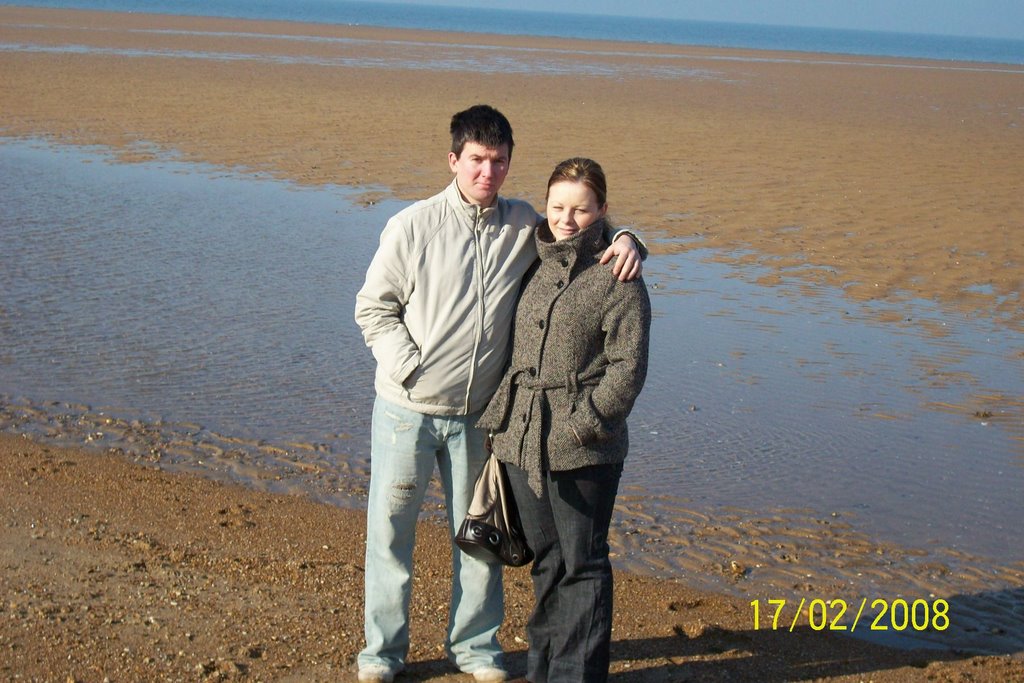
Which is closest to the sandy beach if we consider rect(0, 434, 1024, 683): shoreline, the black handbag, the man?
rect(0, 434, 1024, 683): shoreline

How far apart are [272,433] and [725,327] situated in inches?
155

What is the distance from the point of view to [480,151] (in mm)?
3867

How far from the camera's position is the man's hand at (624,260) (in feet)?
12.2

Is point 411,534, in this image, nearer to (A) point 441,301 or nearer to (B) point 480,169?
(A) point 441,301

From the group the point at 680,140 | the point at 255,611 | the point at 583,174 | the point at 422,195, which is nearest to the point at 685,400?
the point at 255,611

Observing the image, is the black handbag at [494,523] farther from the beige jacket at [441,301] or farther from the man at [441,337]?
the beige jacket at [441,301]

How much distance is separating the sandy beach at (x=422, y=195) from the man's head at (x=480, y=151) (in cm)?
173

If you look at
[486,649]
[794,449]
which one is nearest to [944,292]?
[794,449]

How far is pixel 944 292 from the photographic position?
10.9 metres

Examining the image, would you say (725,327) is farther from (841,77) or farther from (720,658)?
(841,77)

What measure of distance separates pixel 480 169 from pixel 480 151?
0.06m

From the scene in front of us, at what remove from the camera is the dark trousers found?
12.8 ft

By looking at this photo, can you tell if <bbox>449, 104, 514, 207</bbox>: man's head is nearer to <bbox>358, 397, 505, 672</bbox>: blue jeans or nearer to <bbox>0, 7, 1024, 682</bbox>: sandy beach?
<bbox>358, 397, 505, 672</bbox>: blue jeans

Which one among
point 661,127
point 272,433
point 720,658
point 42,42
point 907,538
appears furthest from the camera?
point 42,42
